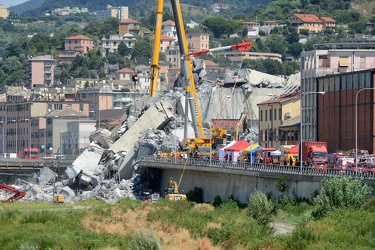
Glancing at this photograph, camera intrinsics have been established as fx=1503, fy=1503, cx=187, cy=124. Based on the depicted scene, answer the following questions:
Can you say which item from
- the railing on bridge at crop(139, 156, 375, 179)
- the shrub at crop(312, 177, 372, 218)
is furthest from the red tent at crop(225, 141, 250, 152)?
the shrub at crop(312, 177, 372, 218)

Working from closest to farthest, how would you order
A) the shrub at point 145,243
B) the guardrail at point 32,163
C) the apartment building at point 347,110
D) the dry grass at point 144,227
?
the shrub at point 145,243, the dry grass at point 144,227, the apartment building at point 347,110, the guardrail at point 32,163

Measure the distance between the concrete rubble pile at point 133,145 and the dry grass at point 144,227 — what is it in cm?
2341

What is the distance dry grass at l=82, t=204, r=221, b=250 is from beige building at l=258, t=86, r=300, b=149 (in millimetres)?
25345

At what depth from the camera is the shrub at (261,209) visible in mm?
81312

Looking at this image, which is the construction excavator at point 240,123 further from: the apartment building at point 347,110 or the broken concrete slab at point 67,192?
the apartment building at point 347,110

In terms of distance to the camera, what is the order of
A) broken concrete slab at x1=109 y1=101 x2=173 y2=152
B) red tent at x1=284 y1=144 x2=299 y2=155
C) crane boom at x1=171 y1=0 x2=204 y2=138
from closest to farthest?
red tent at x1=284 y1=144 x2=299 y2=155
crane boom at x1=171 y1=0 x2=204 y2=138
broken concrete slab at x1=109 y1=101 x2=173 y2=152

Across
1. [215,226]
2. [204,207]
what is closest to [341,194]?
[215,226]

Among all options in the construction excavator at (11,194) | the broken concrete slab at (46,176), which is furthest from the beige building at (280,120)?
the broken concrete slab at (46,176)

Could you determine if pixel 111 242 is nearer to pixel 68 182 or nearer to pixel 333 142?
pixel 333 142

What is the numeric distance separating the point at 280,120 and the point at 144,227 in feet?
151

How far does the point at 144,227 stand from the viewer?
3228 inches

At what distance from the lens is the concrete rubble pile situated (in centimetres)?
12162

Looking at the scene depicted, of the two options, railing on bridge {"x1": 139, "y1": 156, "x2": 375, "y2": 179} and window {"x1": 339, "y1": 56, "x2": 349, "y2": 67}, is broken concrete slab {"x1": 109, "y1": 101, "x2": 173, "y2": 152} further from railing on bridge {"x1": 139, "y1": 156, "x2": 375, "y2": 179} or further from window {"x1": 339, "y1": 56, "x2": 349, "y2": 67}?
window {"x1": 339, "y1": 56, "x2": 349, "y2": 67}

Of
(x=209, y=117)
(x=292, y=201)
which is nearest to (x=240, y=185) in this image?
(x=292, y=201)
